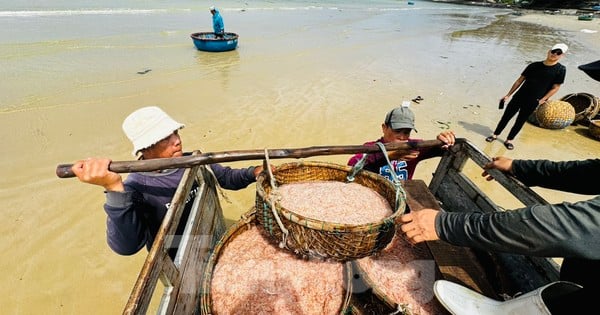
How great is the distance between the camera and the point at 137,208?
2309mm

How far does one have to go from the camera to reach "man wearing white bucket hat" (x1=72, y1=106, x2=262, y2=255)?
196cm

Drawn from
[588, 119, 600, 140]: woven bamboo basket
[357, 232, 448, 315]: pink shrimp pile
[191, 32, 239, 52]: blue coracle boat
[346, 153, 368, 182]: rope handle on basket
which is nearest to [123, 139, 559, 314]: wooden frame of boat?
[357, 232, 448, 315]: pink shrimp pile

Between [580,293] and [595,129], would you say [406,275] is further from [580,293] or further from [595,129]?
[595,129]

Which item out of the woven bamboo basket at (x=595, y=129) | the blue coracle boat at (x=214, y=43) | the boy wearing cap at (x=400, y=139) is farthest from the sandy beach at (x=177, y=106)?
the boy wearing cap at (x=400, y=139)

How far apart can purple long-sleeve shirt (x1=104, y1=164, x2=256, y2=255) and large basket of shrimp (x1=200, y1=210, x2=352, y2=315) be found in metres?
0.68

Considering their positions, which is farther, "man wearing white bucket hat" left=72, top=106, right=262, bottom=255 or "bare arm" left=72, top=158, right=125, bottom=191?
"man wearing white bucket hat" left=72, top=106, right=262, bottom=255

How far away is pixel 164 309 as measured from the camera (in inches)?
64.2

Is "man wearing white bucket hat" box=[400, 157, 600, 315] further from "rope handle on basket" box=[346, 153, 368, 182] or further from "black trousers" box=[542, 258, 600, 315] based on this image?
"rope handle on basket" box=[346, 153, 368, 182]

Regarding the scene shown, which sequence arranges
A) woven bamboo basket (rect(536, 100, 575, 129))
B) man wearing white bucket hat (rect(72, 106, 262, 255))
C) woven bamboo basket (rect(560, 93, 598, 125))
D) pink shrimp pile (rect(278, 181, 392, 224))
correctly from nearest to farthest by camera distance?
man wearing white bucket hat (rect(72, 106, 262, 255)), pink shrimp pile (rect(278, 181, 392, 224)), woven bamboo basket (rect(536, 100, 575, 129)), woven bamboo basket (rect(560, 93, 598, 125))

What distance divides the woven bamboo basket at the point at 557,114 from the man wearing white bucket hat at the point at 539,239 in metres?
7.72

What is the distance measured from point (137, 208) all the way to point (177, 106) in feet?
23.6

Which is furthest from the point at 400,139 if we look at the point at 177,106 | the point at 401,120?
the point at 177,106

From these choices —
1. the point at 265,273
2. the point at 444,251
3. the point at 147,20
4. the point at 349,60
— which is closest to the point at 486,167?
the point at 444,251

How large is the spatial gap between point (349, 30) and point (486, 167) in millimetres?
24613
